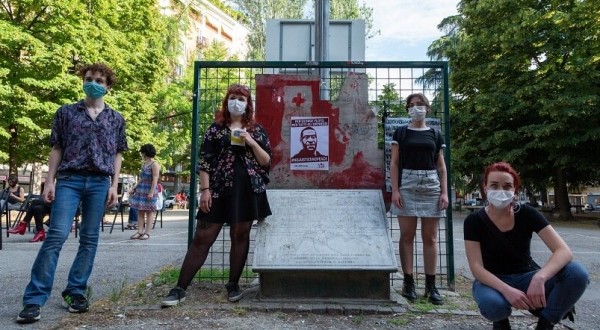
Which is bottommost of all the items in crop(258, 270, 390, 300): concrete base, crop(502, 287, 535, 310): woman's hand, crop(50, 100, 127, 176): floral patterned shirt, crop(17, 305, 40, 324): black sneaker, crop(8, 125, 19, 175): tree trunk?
crop(17, 305, 40, 324): black sneaker

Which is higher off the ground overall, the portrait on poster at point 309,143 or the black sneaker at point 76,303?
the portrait on poster at point 309,143

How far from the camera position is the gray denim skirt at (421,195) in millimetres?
4852

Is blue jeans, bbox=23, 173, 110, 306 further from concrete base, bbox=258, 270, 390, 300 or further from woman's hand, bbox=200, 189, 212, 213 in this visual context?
concrete base, bbox=258, 270, 390, 300

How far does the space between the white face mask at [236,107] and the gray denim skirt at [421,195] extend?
164cm

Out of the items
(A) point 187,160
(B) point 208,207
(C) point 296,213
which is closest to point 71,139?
(B) point 208,207

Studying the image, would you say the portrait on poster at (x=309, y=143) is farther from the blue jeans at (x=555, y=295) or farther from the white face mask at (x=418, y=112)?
the blue jeans at (x=555, y=295)

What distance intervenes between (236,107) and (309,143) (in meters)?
1.10

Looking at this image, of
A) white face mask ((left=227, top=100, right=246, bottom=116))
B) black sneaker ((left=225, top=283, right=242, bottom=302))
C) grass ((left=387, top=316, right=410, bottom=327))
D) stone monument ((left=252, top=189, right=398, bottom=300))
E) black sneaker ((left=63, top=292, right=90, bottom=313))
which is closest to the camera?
grass ((left=387, top=316, right=410, bottom=327))

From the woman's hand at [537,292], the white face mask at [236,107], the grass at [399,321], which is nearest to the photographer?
the woman's hand at [537,292]

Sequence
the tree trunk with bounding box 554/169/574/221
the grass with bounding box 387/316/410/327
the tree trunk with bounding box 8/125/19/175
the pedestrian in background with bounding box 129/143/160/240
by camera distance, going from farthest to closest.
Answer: the tree trunk with bounding box 554/169/574/221 → the tree trunk with bounding box 8/125/19/175 → the pedestrian in background with bounding box 129/143/160/240 → the grass with bounding box 387/316/410/327

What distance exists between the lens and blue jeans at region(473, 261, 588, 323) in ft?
10.7

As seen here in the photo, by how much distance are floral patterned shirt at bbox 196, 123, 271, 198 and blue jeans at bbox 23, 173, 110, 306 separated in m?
0.89

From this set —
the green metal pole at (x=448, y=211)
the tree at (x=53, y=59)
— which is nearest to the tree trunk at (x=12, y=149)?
the tree at (x=53, y=59)

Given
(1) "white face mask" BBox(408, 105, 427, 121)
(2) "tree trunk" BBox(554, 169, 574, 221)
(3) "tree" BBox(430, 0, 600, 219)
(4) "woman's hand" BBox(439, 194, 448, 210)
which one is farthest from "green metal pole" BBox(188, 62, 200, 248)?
(2) "tree trunk" BBox(554, 169, 574, 221)
